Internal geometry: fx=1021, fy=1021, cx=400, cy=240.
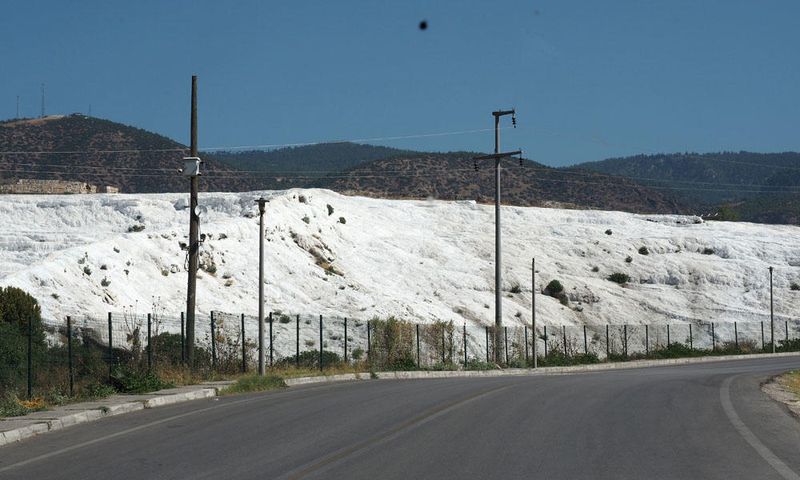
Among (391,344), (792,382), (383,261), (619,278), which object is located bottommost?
(391,344)

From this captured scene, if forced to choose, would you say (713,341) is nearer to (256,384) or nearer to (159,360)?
(159,360)

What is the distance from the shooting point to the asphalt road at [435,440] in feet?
37.1

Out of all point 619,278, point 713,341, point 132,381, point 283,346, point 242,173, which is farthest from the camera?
point 242,173

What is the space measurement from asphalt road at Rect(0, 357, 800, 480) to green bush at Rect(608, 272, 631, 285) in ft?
189

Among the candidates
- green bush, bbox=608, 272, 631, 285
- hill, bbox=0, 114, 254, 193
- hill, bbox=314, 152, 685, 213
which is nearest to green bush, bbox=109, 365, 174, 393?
green bush, bbox=608, 272, 631, 285

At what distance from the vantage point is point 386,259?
234ft

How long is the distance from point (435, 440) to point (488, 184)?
123 metres

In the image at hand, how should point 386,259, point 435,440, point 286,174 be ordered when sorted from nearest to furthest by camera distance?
point 435,440, point 386,259, point 286,174

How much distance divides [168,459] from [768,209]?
159m

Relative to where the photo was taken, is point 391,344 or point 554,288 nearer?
point 391,344

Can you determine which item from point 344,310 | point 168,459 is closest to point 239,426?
point 168,459

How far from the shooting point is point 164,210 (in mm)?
78125

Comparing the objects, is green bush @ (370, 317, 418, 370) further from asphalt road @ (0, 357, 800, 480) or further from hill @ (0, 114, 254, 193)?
hill @ (0, 114, 254, 193)

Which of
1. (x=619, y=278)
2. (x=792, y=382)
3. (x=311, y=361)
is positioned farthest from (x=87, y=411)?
(x=619, y=278)
